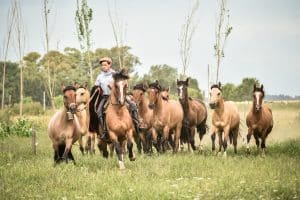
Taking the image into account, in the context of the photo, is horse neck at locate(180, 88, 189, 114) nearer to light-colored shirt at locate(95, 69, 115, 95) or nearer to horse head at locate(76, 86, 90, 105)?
horse head at locate(76, 86, 90, 105)

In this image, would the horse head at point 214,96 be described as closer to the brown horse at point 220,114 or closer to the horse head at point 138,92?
the brown horse at point 220,114

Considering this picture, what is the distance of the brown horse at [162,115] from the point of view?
57.3ft

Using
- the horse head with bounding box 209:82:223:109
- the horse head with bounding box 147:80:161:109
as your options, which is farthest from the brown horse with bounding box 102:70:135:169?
the horse head with bounding box 209:82:223:109

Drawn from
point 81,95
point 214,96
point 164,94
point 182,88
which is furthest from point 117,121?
point 81,95

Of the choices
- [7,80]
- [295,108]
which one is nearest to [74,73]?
[7,80]

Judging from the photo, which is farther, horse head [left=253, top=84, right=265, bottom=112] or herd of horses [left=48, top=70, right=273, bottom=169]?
horse head [left=253, top=84, right=265, bottom=112]

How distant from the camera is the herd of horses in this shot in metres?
14.0

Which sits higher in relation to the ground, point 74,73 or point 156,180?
point 74,73

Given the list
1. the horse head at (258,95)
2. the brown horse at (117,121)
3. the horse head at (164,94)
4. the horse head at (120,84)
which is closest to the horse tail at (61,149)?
the brown horse at (117,121)

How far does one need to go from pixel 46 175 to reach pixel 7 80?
58.1m

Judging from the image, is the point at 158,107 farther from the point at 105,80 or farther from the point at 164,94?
the point at 105,80

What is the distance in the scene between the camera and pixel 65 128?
1453cm

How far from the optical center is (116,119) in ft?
45.9

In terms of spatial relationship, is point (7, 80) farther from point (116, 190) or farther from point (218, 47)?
point (116, 190)
